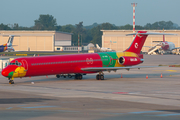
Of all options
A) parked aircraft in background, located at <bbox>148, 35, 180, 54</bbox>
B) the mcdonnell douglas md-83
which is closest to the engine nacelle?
the mcdonnell douglas md-83

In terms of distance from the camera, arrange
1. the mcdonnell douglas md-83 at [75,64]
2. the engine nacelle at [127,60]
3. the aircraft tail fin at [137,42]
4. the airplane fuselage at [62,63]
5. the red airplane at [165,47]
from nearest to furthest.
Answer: the airplane fuselage at [62,63] → the mcdonnell douglas md-83 at [75,64] → the engine nacelle at [127,60] → the aircraft tail fin at [137,42] → the red airplane at [165,47]

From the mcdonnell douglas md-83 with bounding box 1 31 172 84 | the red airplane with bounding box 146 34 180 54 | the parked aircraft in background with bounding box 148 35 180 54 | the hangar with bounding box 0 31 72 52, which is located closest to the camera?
the mcdonnell douglas md-83 with bounding box 1 31 172 84

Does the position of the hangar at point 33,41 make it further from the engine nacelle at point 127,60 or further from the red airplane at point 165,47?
the engine nacelle at point 127,60

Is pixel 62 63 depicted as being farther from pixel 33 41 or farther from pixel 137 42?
pixel 33 41

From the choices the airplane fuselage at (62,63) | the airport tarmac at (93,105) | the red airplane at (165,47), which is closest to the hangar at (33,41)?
the red airplane at (165,47)

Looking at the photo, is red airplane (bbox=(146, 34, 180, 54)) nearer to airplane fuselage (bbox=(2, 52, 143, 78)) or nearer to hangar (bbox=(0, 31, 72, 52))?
hangar (bbox=(0, 31, 72, 52))

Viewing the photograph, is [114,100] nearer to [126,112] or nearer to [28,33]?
[126,112]

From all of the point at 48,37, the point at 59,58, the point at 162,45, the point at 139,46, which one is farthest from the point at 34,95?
the point at 48,37

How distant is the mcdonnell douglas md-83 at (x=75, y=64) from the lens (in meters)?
28.5

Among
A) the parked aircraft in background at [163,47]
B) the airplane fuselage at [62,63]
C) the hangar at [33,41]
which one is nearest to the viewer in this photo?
the airplane fuselage at [62,63]

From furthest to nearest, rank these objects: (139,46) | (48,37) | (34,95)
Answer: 1. (48,37)
2. (139,46)
3. (34,95)

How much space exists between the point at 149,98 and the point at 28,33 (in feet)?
390

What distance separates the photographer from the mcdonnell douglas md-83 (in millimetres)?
28531

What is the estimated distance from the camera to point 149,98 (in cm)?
2011
